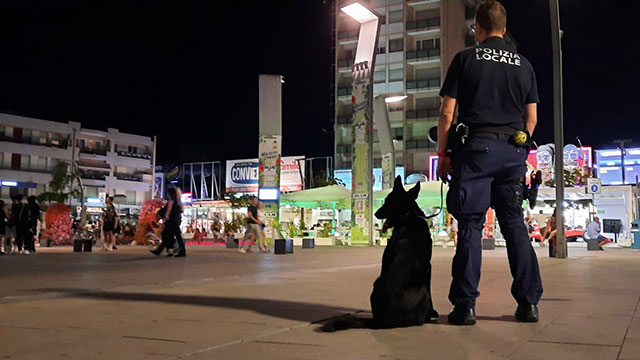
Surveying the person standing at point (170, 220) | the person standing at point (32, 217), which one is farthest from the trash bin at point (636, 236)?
the person standing at point (32, 217)

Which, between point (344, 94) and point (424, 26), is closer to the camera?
point (424, 26)

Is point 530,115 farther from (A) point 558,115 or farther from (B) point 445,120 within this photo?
(A) point 558,115

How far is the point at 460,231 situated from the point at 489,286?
3.22 meters

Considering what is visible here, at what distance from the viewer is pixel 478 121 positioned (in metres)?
3.91

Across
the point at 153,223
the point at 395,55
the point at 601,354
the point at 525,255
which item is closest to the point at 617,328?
the point at 525,255

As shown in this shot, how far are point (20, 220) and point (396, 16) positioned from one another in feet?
159

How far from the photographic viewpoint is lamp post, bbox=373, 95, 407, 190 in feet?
94.2

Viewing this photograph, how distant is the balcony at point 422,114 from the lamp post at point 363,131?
110 feet

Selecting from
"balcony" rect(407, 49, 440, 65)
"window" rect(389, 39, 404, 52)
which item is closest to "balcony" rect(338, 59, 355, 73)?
"window" rect(389, 39, 404, 52)

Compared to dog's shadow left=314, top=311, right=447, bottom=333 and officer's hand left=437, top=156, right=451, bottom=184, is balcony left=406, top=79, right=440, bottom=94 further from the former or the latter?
dog's shadow left=314, top=311, right=447, bottom=333

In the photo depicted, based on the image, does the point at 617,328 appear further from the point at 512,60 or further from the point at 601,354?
the point at 512,60

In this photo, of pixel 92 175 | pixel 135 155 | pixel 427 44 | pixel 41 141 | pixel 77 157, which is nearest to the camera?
pixel 427 44

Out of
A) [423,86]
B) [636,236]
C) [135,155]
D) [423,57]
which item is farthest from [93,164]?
[636,236]

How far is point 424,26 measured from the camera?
190 feet
